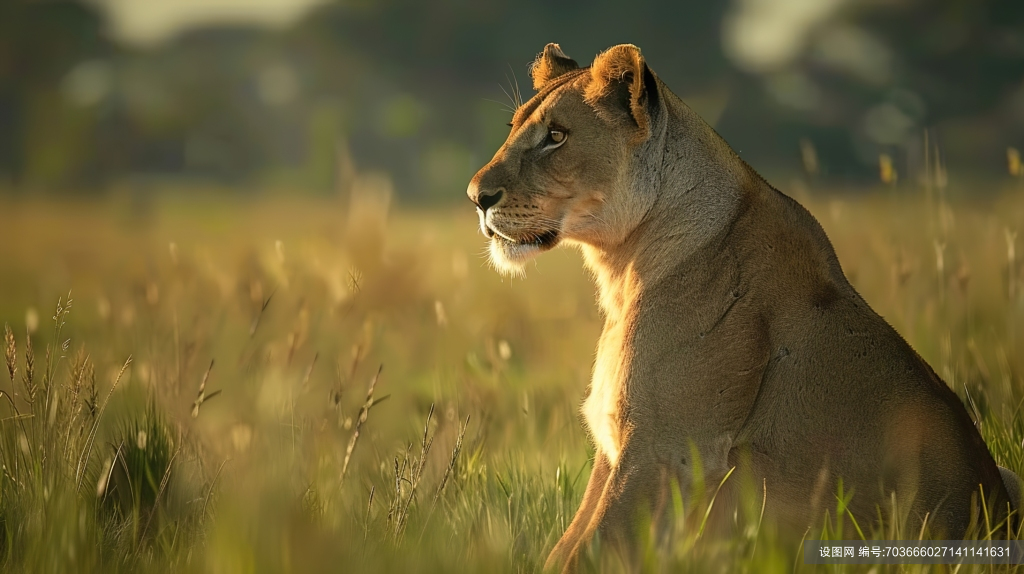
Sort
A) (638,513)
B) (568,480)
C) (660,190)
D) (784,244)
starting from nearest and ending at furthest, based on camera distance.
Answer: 1. (638,513)
2. (784,244)
3. (660,190)
4. (568,480)

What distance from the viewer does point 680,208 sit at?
395cm

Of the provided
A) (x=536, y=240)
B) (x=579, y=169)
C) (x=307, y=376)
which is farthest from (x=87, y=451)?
(x=579, y=169)

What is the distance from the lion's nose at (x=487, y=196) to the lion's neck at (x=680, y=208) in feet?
1.53

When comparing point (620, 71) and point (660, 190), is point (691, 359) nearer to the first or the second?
point (660, 190)

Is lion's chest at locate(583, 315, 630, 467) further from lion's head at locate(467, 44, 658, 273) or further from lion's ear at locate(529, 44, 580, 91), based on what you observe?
lion's ear at locate(529, 44, 580, 91)

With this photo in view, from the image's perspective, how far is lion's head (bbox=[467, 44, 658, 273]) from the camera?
4.02 m

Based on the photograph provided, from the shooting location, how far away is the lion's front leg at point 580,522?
3512 mm

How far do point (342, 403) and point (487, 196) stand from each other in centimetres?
100

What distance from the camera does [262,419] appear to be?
3193mm

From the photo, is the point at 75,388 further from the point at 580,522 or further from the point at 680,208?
the point at 680,208

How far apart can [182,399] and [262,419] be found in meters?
1.04

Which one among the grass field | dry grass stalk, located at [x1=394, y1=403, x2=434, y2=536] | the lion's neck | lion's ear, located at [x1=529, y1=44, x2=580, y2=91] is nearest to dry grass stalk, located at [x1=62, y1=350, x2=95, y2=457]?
the grass field

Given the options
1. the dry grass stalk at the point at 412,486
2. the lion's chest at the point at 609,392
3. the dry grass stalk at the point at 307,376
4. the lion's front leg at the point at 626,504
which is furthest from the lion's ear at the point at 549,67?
the lion's front leg at the point at 626,504

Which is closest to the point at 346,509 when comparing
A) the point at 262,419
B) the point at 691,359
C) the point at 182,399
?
the point at 262,419
